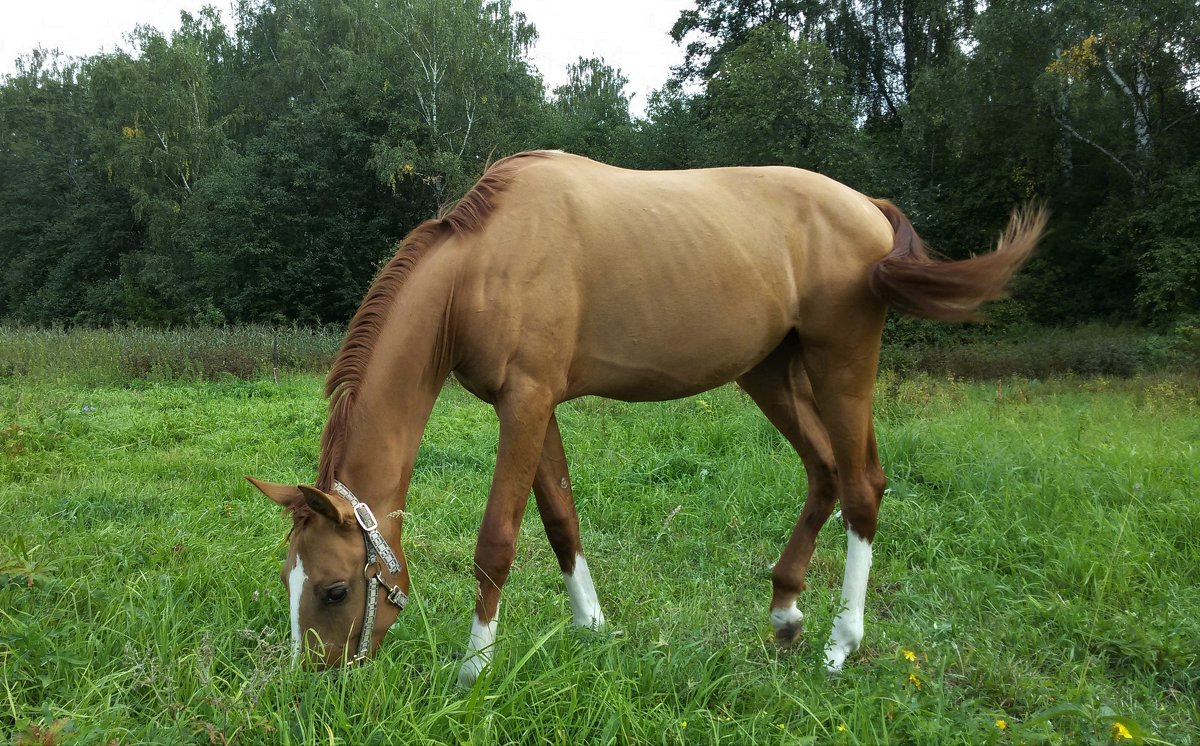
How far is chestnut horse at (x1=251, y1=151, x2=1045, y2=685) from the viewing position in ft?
7.38

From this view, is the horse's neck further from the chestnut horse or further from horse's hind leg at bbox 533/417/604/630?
horse's hind leg at bbox 533/417/604/630

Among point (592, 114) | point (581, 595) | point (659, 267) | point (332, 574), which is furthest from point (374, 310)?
point (592, 114)

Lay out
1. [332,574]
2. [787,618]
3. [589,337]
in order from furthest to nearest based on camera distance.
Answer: [787,618]
[589,337]
[332,574]

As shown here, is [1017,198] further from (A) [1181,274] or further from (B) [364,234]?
(B) [364,234]

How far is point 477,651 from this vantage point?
7.32ft

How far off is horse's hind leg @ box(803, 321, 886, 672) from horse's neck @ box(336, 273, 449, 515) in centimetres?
158

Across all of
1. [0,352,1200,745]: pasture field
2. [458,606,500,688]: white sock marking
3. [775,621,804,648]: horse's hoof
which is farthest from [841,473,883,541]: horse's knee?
[458,606,500,688]: white sock marking

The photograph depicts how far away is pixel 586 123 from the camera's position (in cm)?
3462

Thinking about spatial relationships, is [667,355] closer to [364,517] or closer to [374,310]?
[374,310]

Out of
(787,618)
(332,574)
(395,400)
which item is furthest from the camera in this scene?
(787,618)

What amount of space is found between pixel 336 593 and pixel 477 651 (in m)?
0.50

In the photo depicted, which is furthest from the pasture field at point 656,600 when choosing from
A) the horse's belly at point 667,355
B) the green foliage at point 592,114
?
the green foliage at point 592,114

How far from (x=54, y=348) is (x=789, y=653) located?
15.0 metres

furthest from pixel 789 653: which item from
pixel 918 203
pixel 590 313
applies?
pixel 918 203
